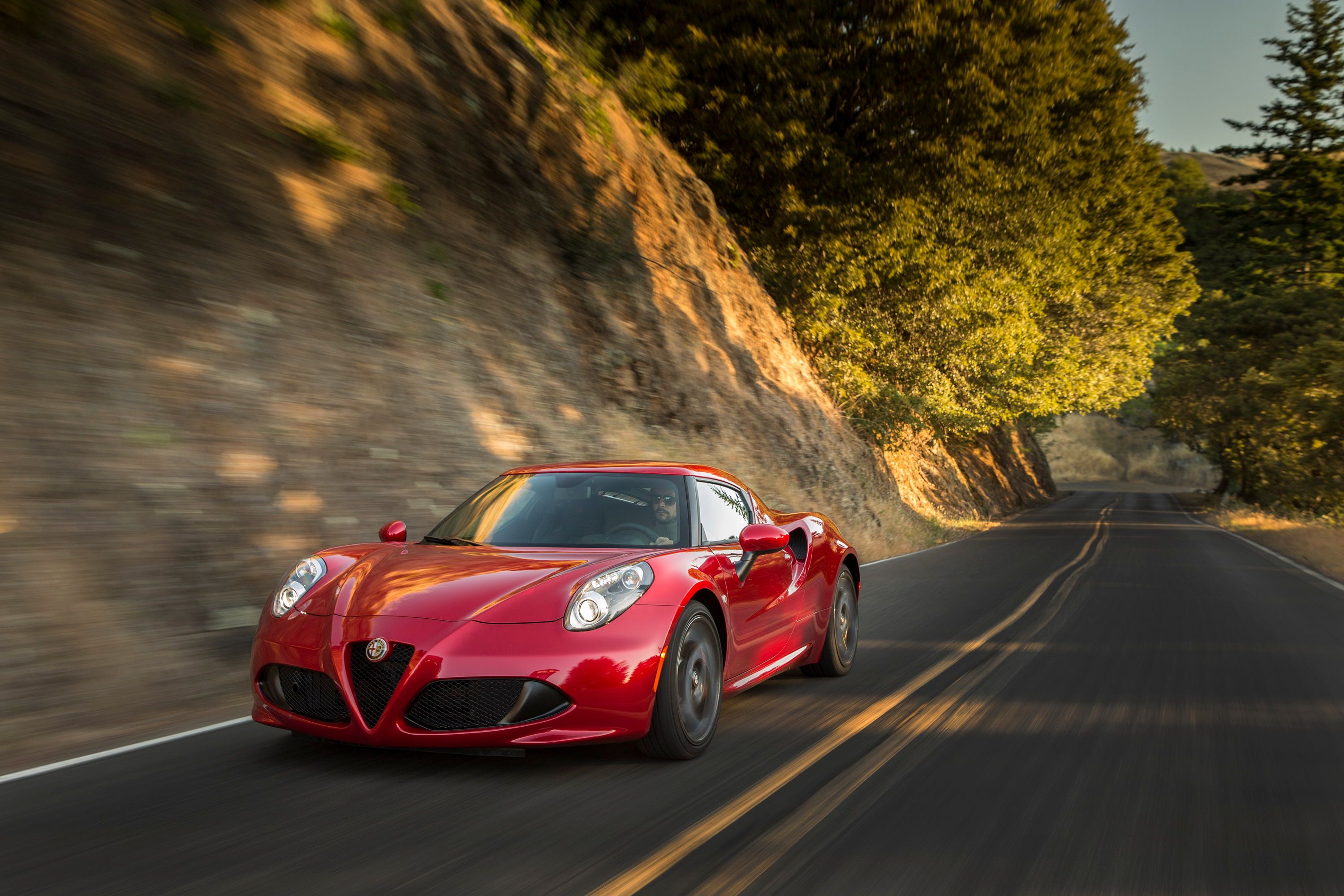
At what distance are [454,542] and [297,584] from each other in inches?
35.7

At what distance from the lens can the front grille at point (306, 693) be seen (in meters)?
4.69

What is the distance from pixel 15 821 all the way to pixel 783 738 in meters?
3.42

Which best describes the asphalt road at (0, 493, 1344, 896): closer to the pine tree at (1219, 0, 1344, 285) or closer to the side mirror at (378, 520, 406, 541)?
the side mirror at (378, 520, 406, 541)

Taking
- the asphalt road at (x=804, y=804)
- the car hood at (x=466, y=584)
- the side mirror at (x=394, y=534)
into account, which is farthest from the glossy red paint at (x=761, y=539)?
the side mirror at (x=394, y=534)

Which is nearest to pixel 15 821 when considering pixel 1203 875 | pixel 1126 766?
pixel 1203 875

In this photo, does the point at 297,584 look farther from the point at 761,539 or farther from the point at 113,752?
the point at 761,539

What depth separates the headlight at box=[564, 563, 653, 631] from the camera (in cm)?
484

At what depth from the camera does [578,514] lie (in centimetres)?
598

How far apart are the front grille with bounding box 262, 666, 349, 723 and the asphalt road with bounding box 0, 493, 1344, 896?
28cm

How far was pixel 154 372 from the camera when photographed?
30.1ft

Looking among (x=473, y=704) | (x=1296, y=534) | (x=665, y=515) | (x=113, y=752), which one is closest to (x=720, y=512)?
(x=665, y=515)

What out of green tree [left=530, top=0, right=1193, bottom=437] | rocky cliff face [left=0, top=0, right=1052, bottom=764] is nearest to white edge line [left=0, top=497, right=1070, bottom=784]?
rocky cliff face [left=0, top=0, right=1052, bottom=764]

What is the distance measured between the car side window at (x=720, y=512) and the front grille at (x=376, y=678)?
74.8 inches

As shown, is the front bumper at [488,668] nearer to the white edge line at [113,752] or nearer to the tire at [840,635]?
the white edge line at [113,752]
